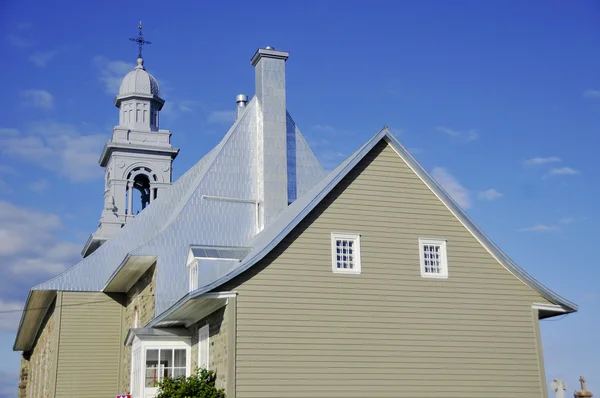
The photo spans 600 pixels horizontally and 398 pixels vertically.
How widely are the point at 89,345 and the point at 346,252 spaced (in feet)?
42.0

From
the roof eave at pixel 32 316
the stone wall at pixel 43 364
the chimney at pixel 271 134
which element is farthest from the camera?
the roof eave at pixel 32 316

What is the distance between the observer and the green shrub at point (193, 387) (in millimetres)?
17014

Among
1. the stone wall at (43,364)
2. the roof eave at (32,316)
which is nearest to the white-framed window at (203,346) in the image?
the stone wall at (43,364)

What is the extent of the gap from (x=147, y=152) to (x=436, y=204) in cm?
1752

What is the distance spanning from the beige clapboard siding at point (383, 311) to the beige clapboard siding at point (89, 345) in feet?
39.0

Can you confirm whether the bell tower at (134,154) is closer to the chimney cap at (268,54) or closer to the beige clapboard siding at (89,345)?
the beige clapboard siding at (89,345)

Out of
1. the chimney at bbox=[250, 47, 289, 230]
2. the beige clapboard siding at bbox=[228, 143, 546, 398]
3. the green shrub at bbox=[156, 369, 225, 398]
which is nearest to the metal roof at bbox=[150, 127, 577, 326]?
the beige clapboard siding at bbox=[228, 143, 546, 398]

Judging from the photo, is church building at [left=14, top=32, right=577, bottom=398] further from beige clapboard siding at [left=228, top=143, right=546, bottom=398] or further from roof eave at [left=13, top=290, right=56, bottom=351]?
roof eave at [left=13, top=290, right=56, bottom=351]

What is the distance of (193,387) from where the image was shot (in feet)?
56.6

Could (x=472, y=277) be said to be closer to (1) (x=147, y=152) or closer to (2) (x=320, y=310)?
(2) (x=320, y=310)

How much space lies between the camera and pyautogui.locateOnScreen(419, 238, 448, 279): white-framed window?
18812mm

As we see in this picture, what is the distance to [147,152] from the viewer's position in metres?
33.5

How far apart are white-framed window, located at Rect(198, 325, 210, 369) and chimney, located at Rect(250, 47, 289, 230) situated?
5413mm

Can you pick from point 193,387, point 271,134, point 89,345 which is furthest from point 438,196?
point 89,345
